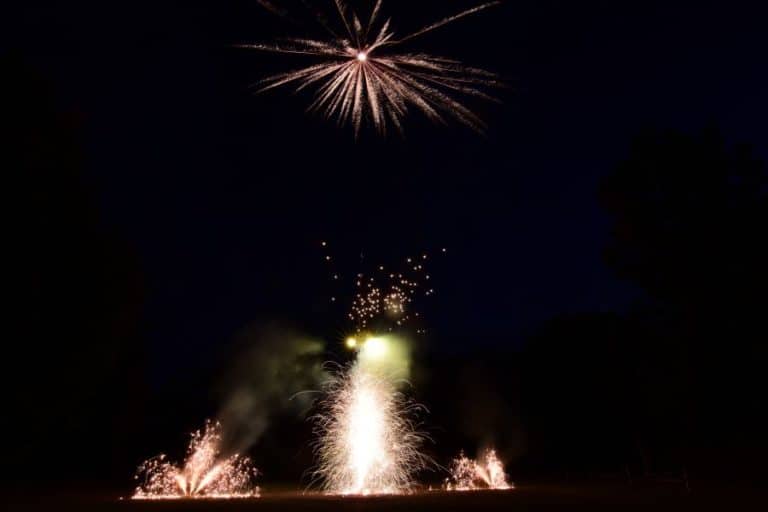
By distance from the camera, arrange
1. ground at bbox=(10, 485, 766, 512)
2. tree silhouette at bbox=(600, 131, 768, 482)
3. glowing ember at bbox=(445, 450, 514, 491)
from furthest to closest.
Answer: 1. glowing ember at bbox=(445, 450, 514, 491)
2. tree silhouette at bbox=(600, 131, 768, 482)
3. ground at bbox=(10, 485, 766, 512)

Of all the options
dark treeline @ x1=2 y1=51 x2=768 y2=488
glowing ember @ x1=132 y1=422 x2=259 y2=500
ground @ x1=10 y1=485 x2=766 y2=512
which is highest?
dark treeline @ x1=2 y1=51 x2=768 y2=488

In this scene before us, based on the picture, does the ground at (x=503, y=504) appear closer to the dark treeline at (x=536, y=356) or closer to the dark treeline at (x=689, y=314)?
the dark treeline at (x=536, y=356)

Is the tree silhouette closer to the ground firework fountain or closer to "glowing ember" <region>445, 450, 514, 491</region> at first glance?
"glowing ember" <region>445, 450, 514, 491</region>

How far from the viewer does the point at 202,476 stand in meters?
22.3

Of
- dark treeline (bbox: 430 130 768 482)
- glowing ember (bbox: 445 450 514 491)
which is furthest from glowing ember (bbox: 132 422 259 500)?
dark treeline (bbox: 430 130 768 482)

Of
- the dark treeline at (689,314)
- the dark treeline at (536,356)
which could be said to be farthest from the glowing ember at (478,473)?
the dark treeline at (689,314)

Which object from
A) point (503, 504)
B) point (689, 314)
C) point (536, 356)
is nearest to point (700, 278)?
point (689, 314)

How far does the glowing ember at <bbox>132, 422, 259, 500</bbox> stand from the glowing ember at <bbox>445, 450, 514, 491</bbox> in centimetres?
841

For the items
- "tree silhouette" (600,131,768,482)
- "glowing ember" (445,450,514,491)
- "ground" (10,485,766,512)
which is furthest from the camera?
"glowing ember" (445,450,514,491)

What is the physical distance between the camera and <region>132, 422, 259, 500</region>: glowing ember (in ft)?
68.2

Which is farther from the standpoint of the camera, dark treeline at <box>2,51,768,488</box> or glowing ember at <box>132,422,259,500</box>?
glowing ember at <box>132,422,259,500</box>

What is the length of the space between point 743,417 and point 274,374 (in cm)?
2259

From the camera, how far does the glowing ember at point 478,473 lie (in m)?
25.4

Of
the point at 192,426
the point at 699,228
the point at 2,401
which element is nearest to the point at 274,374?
the point at 192,426
